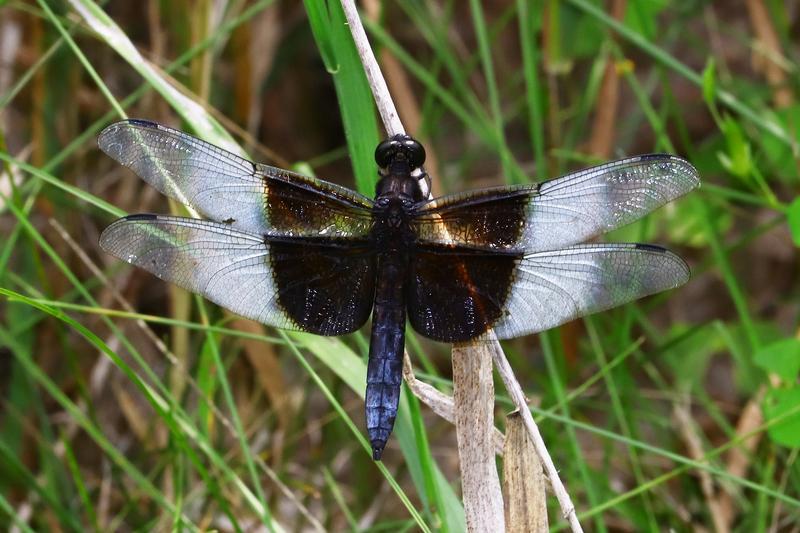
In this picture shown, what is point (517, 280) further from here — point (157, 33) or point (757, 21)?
point (757, 21)

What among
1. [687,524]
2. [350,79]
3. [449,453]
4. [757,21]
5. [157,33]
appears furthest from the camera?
[757,21]

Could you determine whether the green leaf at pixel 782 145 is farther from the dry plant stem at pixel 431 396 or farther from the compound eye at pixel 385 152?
the dry plant stem at pixel 431 396

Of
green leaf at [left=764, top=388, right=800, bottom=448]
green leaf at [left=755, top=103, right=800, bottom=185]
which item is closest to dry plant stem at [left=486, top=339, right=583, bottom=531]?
green leaf at [left=764, top=388, right=800, bottom=448]

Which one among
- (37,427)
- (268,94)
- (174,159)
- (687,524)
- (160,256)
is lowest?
(687,524)

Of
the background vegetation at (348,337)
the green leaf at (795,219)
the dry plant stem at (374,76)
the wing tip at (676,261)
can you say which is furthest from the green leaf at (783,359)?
the dry plant stem at (374,76)

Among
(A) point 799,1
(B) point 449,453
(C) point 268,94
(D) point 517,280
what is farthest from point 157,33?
(A) point 799,1

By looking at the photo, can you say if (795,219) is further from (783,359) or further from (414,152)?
(414,152)

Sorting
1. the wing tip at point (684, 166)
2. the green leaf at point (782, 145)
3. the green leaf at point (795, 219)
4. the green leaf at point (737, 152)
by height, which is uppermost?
the green leaf at point (782, 145)

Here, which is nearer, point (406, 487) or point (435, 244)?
point (435, 244)
